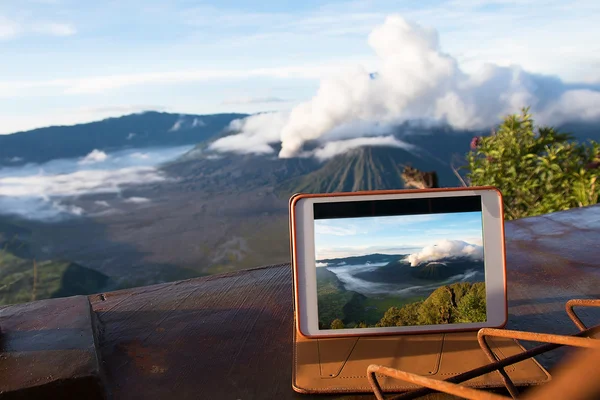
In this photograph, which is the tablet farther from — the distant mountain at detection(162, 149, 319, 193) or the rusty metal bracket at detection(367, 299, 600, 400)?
the distant mountain at detection(162, 149, 319, 193)

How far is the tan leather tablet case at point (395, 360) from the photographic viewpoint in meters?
0.96

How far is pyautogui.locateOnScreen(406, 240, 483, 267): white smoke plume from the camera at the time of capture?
108 centimetres

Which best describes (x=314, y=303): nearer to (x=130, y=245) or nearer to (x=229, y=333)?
(x=229, y=333)

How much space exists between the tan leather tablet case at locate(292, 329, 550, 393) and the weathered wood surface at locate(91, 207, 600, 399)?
0.05 m

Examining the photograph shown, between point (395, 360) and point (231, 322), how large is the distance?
449mm

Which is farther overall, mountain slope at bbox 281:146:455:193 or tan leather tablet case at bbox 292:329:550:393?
mountain slope at bbox 281:146:455:193

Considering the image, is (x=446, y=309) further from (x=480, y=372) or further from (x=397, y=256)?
(x=480, y=372)

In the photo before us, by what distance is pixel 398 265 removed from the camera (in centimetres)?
108

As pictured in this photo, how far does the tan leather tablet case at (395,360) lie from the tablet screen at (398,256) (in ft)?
0.17

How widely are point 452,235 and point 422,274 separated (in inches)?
3.5

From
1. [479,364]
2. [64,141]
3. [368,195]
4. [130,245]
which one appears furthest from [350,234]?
[64,141]

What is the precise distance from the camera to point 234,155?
2748 cm

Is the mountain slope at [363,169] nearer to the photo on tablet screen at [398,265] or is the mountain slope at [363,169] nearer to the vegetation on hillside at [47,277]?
the vegetation on hillside at [47,277]

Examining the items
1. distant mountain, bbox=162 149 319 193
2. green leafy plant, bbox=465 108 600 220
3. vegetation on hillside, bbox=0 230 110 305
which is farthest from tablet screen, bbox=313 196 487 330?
distant mountain, bbox=162 149 319 193
